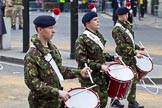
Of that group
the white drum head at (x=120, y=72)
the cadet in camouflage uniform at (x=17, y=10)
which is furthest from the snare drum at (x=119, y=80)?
the cadet in camouflage uniform at (x=17, y=10)

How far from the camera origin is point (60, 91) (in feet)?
16.6

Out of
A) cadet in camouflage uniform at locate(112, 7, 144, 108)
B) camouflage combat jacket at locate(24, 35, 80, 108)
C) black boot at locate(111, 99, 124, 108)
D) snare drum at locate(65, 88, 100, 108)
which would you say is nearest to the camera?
camouflage combat jacket at locate(24, 35, 80, 108)

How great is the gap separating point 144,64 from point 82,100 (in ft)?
11.0

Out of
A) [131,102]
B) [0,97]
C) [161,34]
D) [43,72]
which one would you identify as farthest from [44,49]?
[161,34]

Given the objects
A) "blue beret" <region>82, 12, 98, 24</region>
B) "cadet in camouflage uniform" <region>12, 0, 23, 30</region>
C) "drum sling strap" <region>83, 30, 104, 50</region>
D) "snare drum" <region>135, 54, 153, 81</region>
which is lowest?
"cadet in camouflage uniform" <region>12, 0, 23, 30</region>

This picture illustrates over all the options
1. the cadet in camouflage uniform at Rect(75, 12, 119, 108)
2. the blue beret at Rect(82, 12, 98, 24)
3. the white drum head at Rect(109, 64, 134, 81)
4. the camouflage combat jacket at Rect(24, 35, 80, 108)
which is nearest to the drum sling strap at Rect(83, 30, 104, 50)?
the cadet in camouflage uniform at Rect(75, 12, 119, 108)

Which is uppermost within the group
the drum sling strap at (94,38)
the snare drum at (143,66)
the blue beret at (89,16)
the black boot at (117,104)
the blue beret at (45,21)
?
the blue beret at (45,21)

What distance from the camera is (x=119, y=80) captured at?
685cm

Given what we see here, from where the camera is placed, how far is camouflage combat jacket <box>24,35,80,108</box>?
504 cm

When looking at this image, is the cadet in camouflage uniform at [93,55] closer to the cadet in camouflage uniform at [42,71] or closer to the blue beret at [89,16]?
the blue beret at [89,16]

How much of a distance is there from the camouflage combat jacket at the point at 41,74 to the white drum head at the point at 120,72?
174 centimetres

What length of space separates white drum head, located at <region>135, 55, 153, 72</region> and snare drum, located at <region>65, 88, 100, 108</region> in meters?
3.09

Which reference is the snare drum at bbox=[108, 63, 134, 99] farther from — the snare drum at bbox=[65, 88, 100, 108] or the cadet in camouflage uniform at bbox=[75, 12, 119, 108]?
the snare drum at bbox=[65, 88, 100, 108]

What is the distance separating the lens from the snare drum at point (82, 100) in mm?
5402
